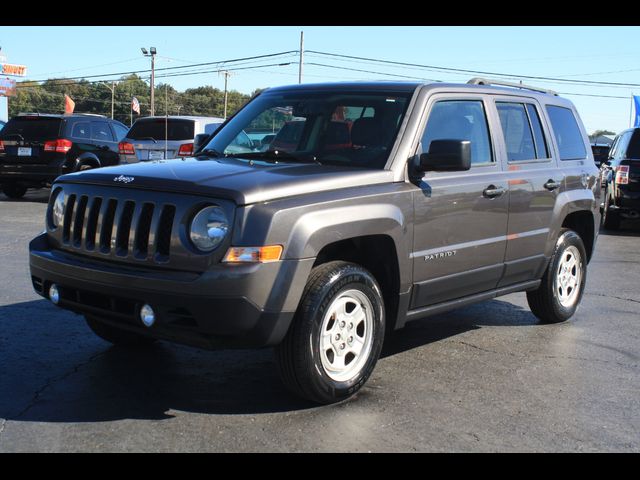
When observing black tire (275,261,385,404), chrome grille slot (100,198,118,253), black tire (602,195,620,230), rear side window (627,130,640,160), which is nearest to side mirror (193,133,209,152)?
chrome grille slot (100,198,118,253)

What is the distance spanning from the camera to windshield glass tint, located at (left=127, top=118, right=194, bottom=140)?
15523mm

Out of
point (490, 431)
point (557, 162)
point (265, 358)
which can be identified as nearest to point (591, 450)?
point (490, 431)

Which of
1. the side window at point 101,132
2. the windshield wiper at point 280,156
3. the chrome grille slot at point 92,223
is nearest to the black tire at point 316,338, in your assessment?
the windshield wiper at point 280,156

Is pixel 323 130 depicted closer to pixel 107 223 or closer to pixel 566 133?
pixel 107 223

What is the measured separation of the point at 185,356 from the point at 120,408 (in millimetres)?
1105

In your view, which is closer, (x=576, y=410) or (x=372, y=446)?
(x=372, y=446)

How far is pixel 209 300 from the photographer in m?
3.83

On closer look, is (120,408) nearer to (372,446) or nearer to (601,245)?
(372,446)

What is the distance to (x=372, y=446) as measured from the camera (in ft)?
12.3

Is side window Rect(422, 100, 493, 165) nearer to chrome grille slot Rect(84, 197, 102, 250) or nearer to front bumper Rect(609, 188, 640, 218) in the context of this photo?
chrome grille slot Rect(84, 197, 102, 250)

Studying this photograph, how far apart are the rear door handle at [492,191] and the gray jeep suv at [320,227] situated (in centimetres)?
1

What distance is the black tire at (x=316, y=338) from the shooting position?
13.5ft

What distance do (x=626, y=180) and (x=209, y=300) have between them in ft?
35.5

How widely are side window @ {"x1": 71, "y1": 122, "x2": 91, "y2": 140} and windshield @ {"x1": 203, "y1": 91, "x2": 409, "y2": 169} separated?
37.3 ft
